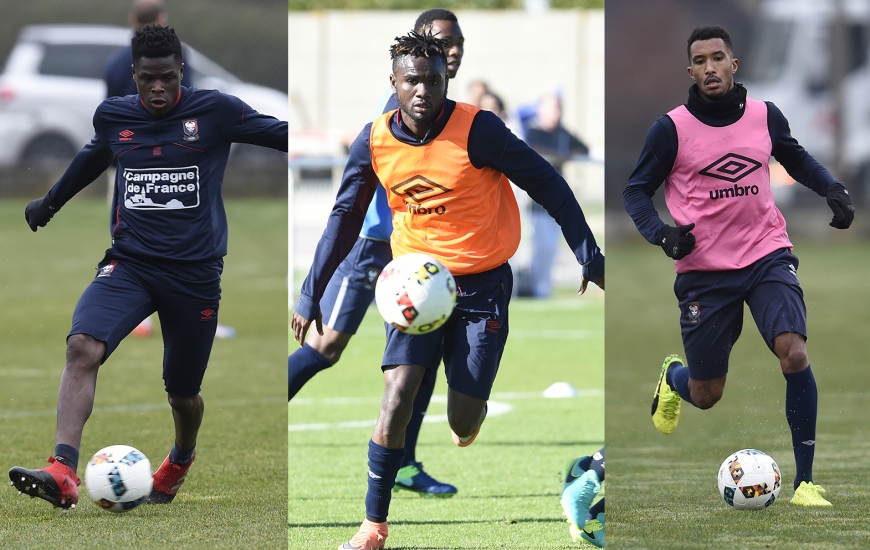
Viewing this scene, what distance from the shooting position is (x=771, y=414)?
886 cm

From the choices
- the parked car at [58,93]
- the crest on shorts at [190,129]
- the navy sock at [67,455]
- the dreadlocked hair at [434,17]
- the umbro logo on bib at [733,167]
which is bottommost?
the navy sock at [67,455]

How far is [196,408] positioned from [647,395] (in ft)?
15.2

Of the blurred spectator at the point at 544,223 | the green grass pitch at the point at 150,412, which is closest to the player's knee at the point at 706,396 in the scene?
the green grass pitch at the point at 150,412

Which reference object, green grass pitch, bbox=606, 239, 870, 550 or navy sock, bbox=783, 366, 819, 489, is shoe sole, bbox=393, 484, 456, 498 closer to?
green grass pitch, bbox=606, 239, 870, 550

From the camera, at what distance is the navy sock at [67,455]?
16.3 ft

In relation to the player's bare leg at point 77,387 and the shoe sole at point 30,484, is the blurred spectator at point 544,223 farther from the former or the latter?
the shoe sole at point 30,484

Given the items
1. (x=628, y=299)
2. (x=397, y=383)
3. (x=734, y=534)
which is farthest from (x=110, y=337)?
(x=628, y=299)

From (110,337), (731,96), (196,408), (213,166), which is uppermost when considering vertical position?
(731,96)

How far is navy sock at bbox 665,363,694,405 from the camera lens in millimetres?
6496

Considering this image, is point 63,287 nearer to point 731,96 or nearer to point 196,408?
point 196,408

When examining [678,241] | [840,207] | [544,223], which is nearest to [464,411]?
[678,241]

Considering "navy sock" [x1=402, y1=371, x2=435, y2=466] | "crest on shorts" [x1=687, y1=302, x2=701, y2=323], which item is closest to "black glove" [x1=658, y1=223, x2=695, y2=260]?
"crest on shorts" [x1=687, y1=302, x2=701, y2=323]

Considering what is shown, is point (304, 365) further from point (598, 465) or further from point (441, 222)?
point (598, 465)

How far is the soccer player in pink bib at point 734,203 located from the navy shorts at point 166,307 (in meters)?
2.06
